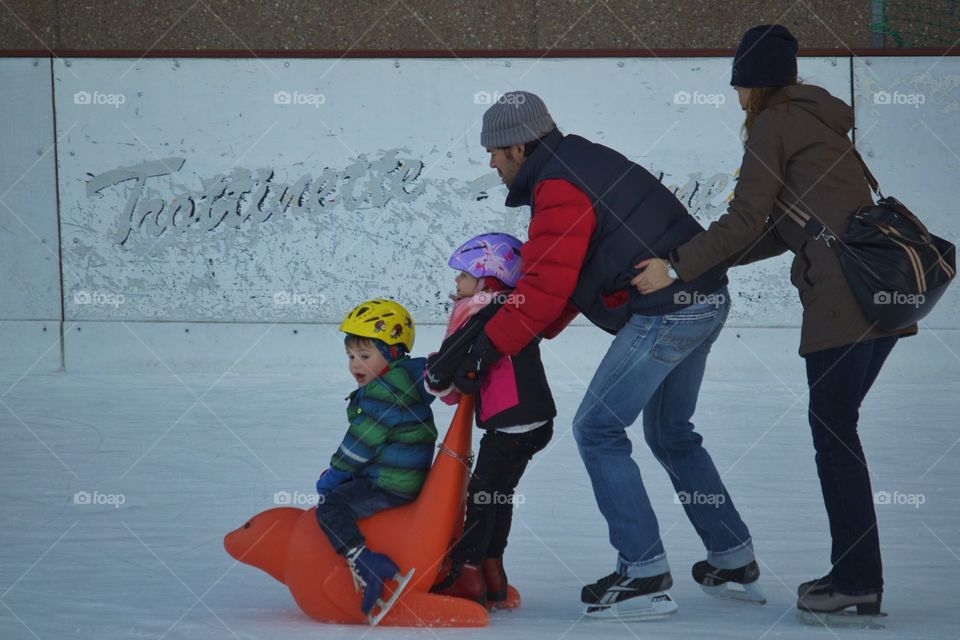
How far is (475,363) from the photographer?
10.5 ft

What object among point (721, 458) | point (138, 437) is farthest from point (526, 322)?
point (138, 437)

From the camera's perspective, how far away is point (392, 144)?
740cm

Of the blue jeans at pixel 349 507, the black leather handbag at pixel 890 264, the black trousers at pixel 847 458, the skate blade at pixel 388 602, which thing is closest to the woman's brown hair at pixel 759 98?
the black leather handbag at pixel 890 264

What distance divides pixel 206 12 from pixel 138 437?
16.1 ft

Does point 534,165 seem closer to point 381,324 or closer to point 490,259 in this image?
point 490,259

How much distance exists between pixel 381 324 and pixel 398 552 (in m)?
0.59

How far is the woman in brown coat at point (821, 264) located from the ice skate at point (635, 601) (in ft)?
1.10

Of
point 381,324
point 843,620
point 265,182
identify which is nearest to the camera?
point 843,620

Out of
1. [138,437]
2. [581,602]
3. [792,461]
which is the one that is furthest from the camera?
[138,437]

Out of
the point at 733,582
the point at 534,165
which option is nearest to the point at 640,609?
the point at 733,582

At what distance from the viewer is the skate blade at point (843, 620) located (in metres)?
3.09

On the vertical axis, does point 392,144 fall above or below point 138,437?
above

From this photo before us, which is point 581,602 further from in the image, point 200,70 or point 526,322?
point 200,70

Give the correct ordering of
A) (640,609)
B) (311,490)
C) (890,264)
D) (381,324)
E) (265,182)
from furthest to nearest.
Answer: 1. (265,182)
2. (311,490)
3. (381,324)
4. (640,609)
5. (890,264)
